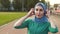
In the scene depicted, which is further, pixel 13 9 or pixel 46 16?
pixel 13 9

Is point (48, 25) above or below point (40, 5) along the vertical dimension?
below

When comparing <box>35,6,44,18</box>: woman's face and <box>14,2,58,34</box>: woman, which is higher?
<box>35,6,44,18</box>: woman's face

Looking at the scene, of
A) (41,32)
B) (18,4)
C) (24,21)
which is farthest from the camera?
(18,4)

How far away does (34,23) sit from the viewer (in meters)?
3.22

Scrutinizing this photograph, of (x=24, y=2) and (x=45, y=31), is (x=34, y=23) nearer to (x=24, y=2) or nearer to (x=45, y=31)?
(x=45, y=31)

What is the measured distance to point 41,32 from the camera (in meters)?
3.15

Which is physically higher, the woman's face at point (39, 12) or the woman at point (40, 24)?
the woman's face at point (39, 12)

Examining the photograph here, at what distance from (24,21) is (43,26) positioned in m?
0.32

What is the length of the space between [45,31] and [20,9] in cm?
8771

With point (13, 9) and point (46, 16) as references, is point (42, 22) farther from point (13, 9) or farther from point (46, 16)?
point (13, 9)

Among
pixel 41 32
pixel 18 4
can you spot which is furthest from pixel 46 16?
pixel 18 4

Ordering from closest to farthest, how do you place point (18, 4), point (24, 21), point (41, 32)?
point (41, 32) → point (24, 21) → point (18, 4)

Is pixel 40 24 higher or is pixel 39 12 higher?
pixel 39 12

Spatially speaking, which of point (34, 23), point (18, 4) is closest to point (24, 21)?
point (34, 23)
